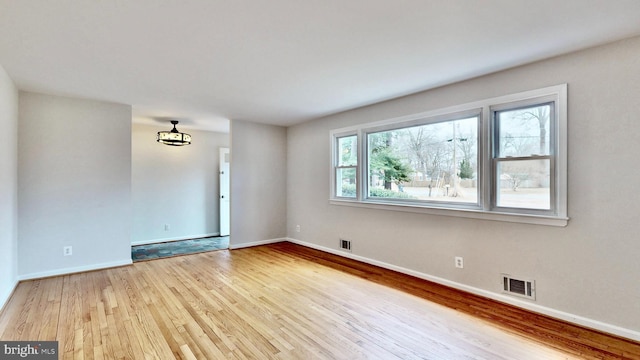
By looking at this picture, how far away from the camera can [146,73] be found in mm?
3086

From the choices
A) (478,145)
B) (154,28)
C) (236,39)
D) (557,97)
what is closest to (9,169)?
(154,28)

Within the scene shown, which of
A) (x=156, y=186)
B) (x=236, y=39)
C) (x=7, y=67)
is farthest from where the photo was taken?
(x=156, y=186)

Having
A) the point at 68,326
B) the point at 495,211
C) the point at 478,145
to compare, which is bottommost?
the point at 68,326

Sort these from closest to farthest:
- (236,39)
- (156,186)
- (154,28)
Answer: (154,28) → (236,39) → (156,186)

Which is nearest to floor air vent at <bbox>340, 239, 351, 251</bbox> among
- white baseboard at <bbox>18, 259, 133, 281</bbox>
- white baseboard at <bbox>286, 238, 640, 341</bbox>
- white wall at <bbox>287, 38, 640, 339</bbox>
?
white baseboard at <bbox>286, 238, 640, 341</bbox>

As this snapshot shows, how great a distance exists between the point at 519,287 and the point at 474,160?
1402 millimetres

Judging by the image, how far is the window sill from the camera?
271cm

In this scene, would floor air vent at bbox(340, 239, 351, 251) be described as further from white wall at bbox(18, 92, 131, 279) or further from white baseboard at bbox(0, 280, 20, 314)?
white baseboard at bbox(0, 280, 20, 314)

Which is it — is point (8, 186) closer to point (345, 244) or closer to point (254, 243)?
point (254, 243)

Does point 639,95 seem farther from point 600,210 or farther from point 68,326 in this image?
point 68,326

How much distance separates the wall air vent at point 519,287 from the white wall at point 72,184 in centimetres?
506

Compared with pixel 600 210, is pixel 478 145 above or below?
above

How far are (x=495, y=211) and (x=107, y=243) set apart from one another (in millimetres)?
5188

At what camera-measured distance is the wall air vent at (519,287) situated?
2824mm
